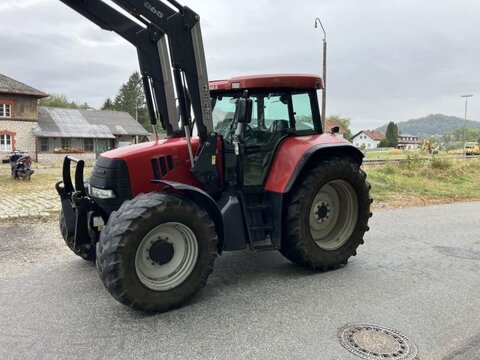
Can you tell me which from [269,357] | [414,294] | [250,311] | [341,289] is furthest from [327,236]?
[269,357]

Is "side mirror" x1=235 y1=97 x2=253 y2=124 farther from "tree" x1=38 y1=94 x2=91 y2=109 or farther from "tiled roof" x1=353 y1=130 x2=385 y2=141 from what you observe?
"tiled roof" x1=353 y1=130 x2=385 y2=141

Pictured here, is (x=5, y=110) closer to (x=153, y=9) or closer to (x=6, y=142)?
(x=6, y=142)

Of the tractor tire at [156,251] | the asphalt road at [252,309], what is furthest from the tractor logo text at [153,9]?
the asphalt road at [252,309]

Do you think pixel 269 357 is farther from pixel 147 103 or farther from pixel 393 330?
pixel 147 103

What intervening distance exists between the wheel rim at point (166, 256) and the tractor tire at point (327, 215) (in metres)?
1.27

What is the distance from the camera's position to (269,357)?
3188 mm

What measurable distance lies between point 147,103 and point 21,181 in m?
12.3

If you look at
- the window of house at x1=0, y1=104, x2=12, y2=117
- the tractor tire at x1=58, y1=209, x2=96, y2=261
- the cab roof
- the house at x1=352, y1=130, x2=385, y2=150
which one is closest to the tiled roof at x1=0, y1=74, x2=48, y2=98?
the window of house at x1=0, y1=104, x2=12, y2=117

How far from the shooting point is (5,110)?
3369 cm

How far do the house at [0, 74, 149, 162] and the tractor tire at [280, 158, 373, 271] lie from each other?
33.4 metres

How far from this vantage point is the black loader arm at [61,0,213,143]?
4.09 meters

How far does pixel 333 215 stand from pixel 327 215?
0.17 metres

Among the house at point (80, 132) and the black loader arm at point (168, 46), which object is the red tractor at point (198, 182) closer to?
the black loader arm at point (168, 46)

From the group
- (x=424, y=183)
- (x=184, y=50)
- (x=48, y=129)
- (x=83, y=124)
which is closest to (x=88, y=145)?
→ (x=83, y=124)
